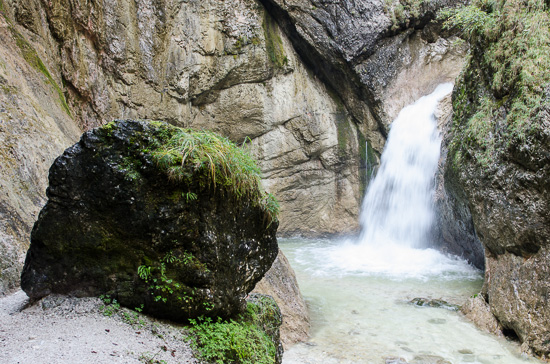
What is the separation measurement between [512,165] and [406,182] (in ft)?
25.7

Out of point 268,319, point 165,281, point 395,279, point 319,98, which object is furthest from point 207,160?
point 319,98

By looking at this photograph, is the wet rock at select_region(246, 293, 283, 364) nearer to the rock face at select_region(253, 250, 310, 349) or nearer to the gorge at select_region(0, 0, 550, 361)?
the rock face at select_region(253, 250, 310, 349)

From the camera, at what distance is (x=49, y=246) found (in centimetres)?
298

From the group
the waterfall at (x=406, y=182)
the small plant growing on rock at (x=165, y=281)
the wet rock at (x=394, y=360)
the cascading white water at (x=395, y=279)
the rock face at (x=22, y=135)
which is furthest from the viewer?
the waterfall at (x=406, y=182)

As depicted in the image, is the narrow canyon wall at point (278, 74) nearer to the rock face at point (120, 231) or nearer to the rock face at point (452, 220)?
the rock face at point (452, 220)

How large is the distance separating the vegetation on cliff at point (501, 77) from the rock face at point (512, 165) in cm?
2

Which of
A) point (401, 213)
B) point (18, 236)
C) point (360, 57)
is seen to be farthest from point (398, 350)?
point (360, 57)

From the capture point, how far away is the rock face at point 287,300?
5.57 m

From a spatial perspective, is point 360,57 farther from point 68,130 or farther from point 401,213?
point 68,130

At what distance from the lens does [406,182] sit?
13.7m

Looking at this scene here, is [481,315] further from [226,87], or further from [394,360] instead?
[226,87]

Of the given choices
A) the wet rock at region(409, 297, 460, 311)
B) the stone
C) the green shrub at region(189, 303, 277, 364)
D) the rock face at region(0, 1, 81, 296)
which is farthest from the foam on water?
the rock face at region(0, 1, 81, 296)

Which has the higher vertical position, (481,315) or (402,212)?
(402,212)

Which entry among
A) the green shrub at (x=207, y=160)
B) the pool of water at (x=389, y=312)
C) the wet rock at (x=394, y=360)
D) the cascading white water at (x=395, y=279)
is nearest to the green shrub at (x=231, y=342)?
the green shrub at (x=207, y=160)
